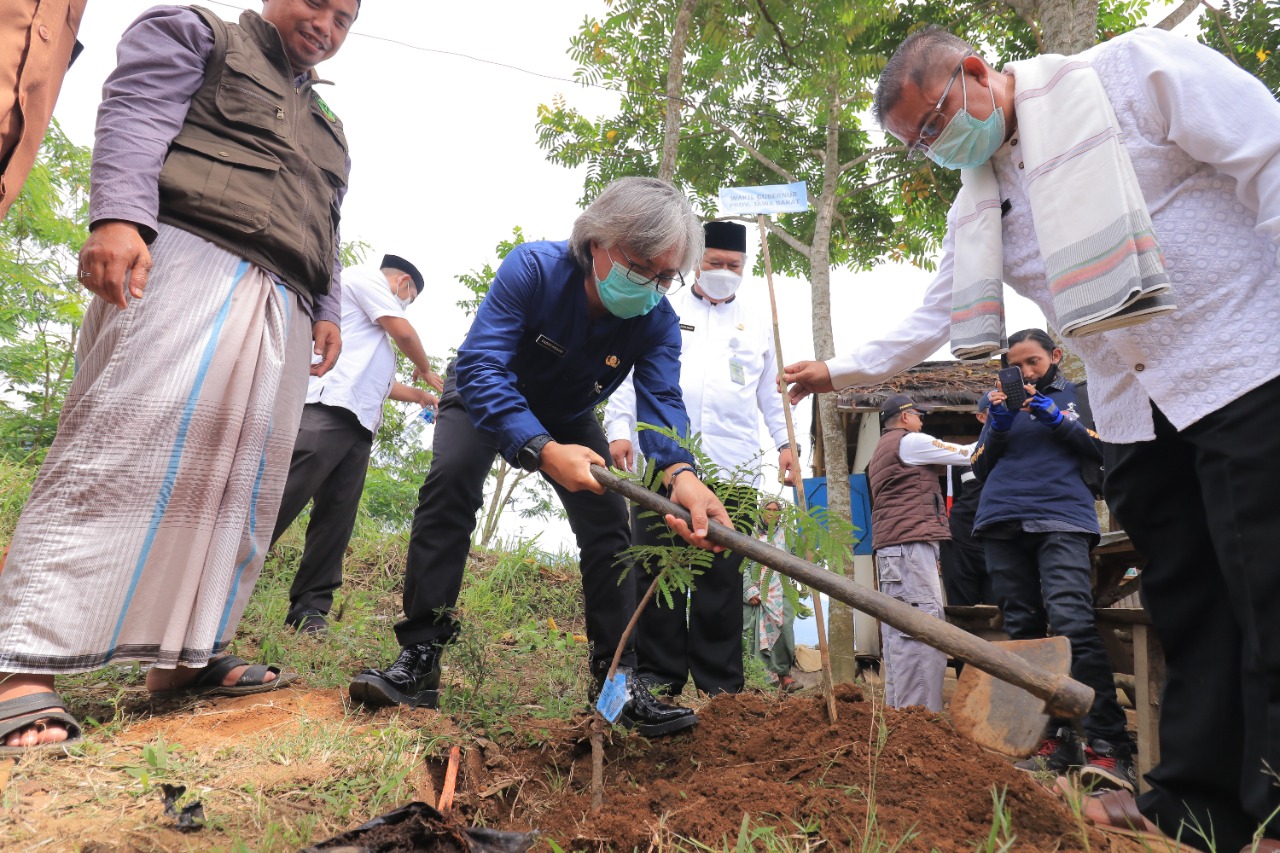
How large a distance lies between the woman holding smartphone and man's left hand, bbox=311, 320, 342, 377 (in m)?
3.31

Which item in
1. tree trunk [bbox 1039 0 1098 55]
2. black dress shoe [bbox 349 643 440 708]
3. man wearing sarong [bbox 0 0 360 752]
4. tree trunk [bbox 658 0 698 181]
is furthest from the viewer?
tree trunk [bbox 658 0 698 181]

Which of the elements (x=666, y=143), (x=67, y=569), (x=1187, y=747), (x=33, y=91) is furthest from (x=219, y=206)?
(x=666, y=143)

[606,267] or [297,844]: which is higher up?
[606,267]

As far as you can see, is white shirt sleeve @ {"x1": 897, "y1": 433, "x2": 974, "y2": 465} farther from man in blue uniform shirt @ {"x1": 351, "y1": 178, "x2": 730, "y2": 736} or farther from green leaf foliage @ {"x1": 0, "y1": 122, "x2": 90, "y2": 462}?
green leaf foliage @ {"x1": 0, "y1": 122, "x2": 90, "y2": 462}

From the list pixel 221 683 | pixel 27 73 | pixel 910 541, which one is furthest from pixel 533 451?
pixel 910 541

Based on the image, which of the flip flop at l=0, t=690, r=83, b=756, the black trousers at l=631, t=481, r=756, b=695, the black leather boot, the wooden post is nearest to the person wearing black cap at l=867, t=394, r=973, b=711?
the wooden post

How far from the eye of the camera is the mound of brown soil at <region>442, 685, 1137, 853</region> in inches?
66.7

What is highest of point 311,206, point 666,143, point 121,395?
point 666,143

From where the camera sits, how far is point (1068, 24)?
240 inches

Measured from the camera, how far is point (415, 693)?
8.60ft

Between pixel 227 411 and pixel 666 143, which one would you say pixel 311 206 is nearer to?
pixel 227 411

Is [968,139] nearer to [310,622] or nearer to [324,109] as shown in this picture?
[324,109]

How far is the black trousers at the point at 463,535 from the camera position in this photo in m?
2.68

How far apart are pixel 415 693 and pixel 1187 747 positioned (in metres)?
2.30
